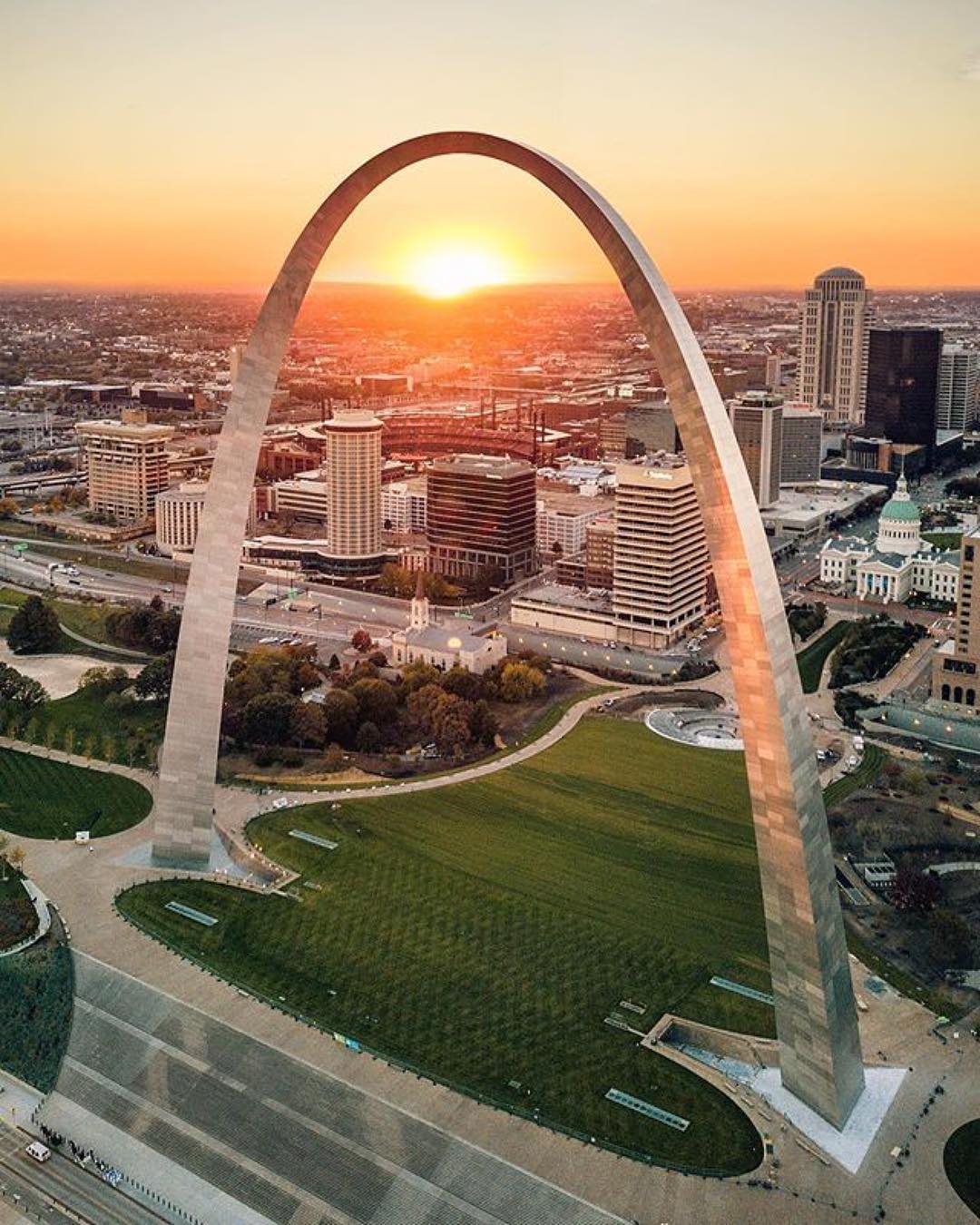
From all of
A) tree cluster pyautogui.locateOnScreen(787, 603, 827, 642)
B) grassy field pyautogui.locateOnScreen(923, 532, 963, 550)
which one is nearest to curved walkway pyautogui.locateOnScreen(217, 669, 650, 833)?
tree cluster pyautogui.locateOnScreen(787, 603, 827, 642)

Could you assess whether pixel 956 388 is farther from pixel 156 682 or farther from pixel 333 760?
pixel 333 760

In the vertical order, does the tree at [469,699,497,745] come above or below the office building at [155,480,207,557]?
below

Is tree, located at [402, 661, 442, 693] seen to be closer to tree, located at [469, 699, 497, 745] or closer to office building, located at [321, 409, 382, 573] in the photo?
tree, located at [469, 699, 497, 745]

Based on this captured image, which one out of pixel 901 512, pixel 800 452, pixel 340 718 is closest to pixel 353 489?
pixel 901 512

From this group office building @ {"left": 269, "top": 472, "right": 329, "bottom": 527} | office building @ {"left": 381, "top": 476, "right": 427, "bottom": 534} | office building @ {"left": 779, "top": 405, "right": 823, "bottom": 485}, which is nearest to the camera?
office building @ {"left": 381, "top": 476, "right": 427, "bottom": 534}

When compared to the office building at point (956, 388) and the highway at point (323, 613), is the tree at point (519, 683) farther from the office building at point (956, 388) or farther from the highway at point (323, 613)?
the office building at point (956, 388)

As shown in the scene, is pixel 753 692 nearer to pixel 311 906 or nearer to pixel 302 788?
pixel 311 906

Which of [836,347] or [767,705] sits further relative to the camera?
[836,347]

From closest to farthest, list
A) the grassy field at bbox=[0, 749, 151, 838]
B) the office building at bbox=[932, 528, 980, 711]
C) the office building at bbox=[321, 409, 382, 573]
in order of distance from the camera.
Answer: the grassy field at bbox=[0, 749, 151, 838] < the office building at bbox=[932, 528, 980, 711] < the office building at bbox=[321, 409, 382, 573]
